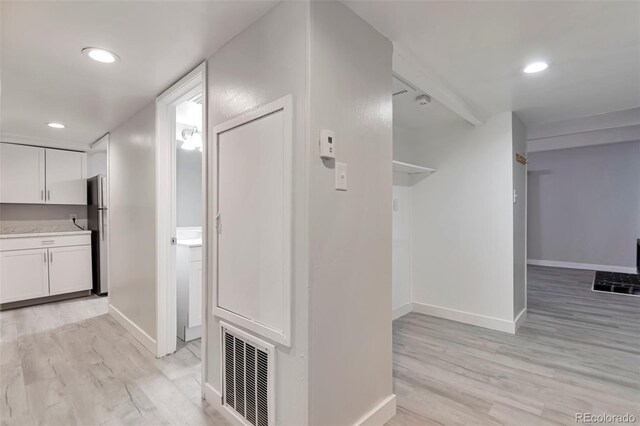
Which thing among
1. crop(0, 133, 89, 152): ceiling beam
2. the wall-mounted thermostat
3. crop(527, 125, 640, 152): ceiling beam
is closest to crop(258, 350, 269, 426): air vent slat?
the wall-mounted thermostat

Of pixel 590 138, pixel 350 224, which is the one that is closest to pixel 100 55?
pixel 350 224

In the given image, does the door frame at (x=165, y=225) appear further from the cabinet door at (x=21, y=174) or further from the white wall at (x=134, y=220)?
the cabinet door at (x=21, y=174)

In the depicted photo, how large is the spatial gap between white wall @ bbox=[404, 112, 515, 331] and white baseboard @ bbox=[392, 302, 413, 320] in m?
0.12

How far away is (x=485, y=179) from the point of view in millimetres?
3412

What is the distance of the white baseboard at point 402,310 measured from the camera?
3.65 m

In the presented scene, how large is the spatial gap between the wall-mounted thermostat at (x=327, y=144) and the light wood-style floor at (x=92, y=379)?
1.65 metres

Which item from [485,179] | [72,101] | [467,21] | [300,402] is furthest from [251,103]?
[485,179]

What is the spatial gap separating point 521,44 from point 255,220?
192 centimetres

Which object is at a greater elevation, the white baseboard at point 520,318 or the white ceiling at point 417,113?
the white ceiling at point 417,113

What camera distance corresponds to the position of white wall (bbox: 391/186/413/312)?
367cm

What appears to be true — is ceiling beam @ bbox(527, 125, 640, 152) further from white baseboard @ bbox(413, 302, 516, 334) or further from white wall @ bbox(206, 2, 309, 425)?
white wall @ bbox(206, 2, 309, 425)

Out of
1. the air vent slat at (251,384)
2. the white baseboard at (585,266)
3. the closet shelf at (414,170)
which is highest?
the closet shelf at (414,170)

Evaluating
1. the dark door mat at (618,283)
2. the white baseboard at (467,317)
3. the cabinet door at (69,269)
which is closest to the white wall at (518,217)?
the white baseboard at (467,317)

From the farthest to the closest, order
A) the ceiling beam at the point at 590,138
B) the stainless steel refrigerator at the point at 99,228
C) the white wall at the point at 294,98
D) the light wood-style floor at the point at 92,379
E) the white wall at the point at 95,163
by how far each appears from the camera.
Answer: the ceiling beam at the point at 590,138 → the white wall at the point at 95,163 → the stainless steel refrigerator at the point at 99,228 → the light wood-style floor at the point at 92,379 → the white wall at the point at 294,98
